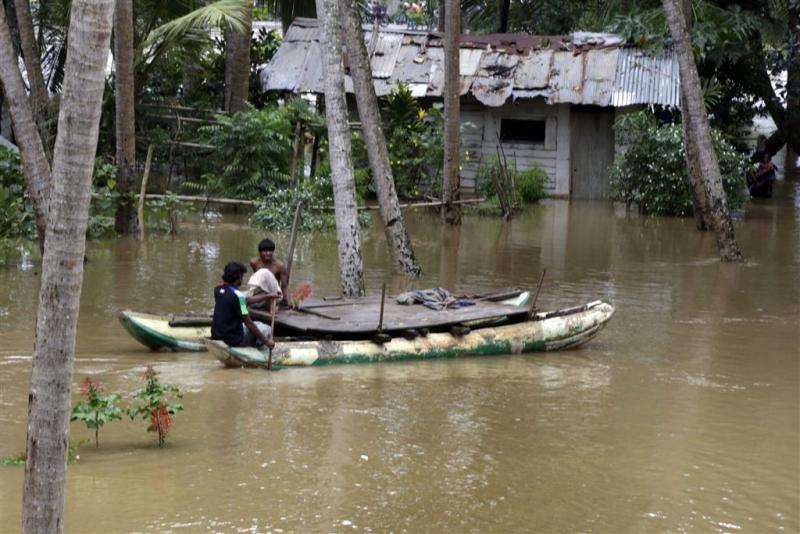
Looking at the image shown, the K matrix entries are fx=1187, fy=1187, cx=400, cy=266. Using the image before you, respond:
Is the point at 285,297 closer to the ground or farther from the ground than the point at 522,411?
farther from the ground

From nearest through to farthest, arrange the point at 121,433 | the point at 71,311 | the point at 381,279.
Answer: the point at 71,311, the point at 121,433, the point at 381,279

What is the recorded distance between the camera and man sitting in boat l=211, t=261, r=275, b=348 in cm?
1013

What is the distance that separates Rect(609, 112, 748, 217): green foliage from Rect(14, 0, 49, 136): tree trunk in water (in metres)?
10.8

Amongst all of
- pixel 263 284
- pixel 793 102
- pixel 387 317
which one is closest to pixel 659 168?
pixel 793 102

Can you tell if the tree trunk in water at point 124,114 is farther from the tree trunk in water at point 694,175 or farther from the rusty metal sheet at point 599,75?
the rusty metal sheet at point 599,75

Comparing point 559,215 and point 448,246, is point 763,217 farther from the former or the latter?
point 448,246

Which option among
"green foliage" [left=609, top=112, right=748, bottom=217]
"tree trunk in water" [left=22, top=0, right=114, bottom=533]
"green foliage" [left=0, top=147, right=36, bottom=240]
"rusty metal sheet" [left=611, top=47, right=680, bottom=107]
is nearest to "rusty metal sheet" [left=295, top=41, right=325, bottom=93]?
"rusty metal sheet" [left=611, top=47, right=680, bottom=107]

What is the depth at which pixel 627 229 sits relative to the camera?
21.3 meters

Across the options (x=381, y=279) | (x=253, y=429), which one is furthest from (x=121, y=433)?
(x=381, y=279)

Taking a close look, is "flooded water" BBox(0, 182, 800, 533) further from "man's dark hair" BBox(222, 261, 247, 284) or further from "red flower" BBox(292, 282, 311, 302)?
"red flower" BBox(292, 282, 311, 302)

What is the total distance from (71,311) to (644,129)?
18.6m

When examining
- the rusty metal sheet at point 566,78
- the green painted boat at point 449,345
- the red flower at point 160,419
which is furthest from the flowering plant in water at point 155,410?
the rusty metal sheet at point 566,78

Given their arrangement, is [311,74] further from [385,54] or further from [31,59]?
[31,59]

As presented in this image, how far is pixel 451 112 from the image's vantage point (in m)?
20.4
